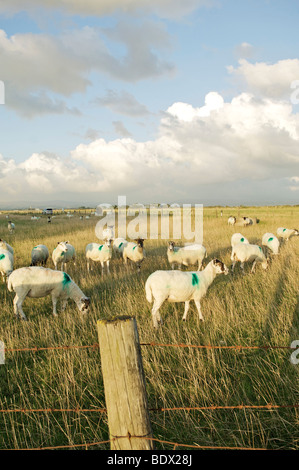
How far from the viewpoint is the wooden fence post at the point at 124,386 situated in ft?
7.17

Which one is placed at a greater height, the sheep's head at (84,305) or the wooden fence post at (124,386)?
the wooden fence post at (124,386)

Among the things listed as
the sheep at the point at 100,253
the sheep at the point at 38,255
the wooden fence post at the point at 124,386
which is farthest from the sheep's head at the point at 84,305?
the sheep at the point at 38,255

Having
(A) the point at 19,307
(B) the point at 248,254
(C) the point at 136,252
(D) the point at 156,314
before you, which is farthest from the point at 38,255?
(B) the point at 248,254

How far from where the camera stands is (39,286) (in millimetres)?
7527

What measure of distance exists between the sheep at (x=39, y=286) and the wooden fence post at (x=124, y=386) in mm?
5335

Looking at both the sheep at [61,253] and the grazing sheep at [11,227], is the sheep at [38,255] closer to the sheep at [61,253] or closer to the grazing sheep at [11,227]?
the sheep at [61,253]

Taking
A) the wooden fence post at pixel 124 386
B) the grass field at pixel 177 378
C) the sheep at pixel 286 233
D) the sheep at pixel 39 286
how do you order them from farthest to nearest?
the sheep at pixel 286 233
the sheep at pixel 39 286
the grass field at pixel 177 378
the wooden fence post at pixel 124 386

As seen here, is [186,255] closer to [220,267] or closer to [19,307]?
[220,267]

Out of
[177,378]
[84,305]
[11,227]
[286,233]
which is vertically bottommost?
[177,378]

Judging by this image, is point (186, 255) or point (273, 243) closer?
point (186, 255)

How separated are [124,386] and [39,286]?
5.96m

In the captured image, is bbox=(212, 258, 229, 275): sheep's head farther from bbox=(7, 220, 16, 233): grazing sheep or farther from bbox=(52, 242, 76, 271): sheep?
bbox=(7, 220, 16, 233): grazing sheep
